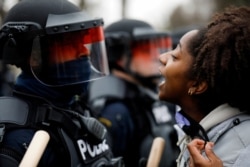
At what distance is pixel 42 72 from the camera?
237 centimetres

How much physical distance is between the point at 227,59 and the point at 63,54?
0.86 m

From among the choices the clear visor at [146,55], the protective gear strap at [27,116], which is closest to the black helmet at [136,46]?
the clear visor at [146,55]

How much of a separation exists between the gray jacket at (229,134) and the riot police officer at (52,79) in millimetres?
534

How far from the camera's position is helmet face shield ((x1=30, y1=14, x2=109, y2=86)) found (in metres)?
2.36

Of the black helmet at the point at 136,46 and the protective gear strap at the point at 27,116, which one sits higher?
the protective gear strap at the point at 27,116

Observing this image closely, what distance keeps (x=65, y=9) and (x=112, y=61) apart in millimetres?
1854

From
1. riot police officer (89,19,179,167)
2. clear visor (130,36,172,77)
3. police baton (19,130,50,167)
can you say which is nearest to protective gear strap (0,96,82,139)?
police baton (19,130,50,167)

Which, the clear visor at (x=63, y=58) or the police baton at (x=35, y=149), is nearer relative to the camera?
the police baton at (x=35, y=149)

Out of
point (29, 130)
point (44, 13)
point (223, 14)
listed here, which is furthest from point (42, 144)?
point (223, 14)

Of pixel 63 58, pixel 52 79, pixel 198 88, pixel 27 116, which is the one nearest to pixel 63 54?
pixel 63 58

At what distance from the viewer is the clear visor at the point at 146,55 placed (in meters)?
4.42

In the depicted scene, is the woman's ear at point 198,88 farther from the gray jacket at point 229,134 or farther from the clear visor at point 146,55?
the clear visor at point 146,55

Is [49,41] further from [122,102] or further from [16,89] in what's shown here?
[122,102]

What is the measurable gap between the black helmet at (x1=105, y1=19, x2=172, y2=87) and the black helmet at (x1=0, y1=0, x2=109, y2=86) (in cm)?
175
